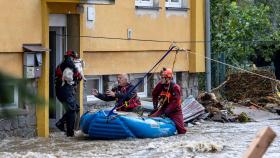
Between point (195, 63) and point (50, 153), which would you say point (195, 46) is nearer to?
point (195, 63)

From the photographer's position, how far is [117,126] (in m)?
14.5

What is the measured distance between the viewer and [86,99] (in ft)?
55.5

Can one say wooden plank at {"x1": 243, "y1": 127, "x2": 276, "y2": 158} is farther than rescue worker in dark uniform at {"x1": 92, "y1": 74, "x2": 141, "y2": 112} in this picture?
No

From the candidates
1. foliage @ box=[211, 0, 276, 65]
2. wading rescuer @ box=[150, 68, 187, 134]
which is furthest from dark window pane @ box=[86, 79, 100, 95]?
foliage @ box=[211, 0, 276, 65]

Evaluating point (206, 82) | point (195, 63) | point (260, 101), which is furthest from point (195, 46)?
point (260, 101)

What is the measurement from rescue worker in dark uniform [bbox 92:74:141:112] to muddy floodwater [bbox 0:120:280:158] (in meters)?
0.92

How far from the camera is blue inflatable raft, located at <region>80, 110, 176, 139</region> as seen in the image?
14.5m

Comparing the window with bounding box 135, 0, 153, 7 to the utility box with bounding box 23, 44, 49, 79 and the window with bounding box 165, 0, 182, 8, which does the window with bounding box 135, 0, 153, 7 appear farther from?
the utility box with bounding box 23, 44, 49, 79

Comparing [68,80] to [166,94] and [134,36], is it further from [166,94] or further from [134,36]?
[134,36]

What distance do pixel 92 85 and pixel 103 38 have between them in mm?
1169

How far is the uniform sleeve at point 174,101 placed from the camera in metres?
15.4

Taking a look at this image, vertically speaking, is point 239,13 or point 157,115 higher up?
point 239,13

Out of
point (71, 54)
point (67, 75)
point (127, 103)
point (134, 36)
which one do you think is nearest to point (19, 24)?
point (71, 54)

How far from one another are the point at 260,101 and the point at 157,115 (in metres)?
7.83
